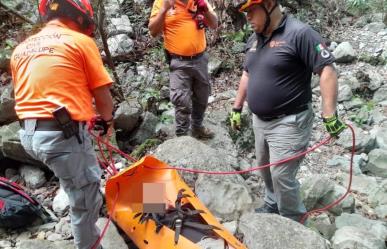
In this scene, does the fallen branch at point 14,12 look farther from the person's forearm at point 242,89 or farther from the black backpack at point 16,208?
the person's forearm at point 242,89

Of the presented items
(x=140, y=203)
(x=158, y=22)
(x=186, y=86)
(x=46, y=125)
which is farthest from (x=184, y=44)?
(x=46, y=125)

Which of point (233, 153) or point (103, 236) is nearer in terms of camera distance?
point (103, 236)

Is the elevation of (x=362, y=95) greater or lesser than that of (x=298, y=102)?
lesser

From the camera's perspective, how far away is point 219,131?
556 cm

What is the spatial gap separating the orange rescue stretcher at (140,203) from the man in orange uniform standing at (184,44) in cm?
147

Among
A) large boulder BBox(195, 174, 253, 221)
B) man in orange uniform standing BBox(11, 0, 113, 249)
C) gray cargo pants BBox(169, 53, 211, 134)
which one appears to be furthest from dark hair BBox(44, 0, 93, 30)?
gray cargo pants BBox(169, 53, 211, 134)

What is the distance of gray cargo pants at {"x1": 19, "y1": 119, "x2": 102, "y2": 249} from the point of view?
264 centimetres

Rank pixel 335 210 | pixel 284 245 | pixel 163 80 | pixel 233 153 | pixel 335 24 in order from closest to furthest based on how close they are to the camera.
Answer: pixel 284 245, pixel 335 210, pixel 233 153, pixel 163 80, pixel 335 24

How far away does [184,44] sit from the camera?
4.56 metres

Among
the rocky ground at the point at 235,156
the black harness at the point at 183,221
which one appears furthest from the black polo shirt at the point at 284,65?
the black harness at the point at 183,221

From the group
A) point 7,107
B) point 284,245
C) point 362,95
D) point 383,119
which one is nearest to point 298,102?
point 284,245

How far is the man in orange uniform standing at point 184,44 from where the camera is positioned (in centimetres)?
452

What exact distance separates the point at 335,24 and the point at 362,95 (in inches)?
109

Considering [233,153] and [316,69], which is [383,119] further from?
[316,69]
